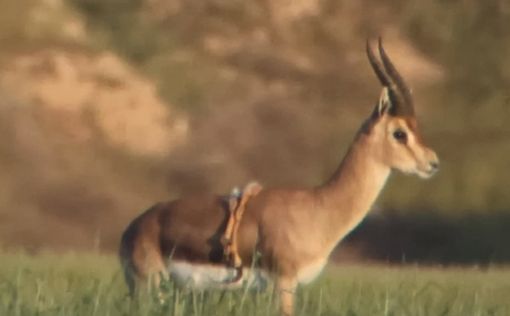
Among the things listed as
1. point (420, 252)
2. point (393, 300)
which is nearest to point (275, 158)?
point (420, 252)

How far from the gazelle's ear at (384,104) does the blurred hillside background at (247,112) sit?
17261mm

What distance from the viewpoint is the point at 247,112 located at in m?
36.9

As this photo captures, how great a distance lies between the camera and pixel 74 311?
31.6 feet

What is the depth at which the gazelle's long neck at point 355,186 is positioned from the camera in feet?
42.0

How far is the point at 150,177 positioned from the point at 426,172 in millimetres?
21212

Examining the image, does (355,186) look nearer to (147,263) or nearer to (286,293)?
(147,263)

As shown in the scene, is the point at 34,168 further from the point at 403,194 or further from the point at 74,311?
the point at 74,311

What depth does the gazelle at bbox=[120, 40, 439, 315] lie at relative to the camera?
12.3 metres

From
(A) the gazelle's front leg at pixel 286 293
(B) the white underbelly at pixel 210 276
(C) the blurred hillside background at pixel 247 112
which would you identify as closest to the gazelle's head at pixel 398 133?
(A) the gazelle's front leg at pixel 286 293

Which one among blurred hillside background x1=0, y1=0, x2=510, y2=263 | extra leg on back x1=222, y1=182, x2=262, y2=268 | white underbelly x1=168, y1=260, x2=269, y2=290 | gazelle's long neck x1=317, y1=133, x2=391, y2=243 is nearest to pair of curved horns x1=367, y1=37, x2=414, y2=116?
gazelle's long neck x1=317, y1=133, x2=391, y2=243

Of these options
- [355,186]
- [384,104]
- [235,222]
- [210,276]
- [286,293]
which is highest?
[384,104]

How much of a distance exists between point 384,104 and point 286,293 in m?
1.85

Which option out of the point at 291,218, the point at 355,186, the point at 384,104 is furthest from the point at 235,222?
the point at 384,104

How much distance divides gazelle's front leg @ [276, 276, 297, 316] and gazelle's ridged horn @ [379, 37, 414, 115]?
1.34m
